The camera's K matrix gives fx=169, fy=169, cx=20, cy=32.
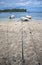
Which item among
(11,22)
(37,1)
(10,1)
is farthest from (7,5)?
(37,1)

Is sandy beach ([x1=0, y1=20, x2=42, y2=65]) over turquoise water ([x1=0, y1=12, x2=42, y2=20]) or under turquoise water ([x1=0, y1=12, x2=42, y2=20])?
under

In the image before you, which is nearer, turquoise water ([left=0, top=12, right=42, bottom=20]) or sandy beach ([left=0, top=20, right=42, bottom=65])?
sandy beach ([left=0, top=20, right=42, bottom=65])

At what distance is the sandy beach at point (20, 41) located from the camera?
2230 mm

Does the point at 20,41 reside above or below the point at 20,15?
below

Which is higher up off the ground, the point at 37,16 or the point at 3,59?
the point at 37,16

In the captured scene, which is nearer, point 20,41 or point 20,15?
point 20,41

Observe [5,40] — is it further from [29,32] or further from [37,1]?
[37,1]

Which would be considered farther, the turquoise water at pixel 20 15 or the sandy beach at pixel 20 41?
the turquoise water at pixel 20 15

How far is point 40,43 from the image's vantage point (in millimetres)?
2557

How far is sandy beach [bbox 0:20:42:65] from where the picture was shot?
2.23 m

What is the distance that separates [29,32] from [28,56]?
596 millimetres

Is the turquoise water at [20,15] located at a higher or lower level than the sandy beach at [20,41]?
higher

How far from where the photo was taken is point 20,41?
103 inches

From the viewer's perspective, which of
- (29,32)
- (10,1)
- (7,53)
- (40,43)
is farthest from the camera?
(10,1)
